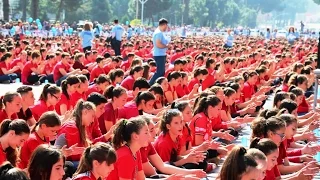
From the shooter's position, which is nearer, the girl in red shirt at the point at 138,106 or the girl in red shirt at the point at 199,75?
the girl in red shirt at the point at 138,106

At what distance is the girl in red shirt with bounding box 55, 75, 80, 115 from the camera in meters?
8.30

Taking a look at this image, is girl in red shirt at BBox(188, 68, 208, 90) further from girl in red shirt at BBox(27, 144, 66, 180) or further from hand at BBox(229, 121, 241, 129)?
girl in red shirt at BBox(27, 144, 66, 180)

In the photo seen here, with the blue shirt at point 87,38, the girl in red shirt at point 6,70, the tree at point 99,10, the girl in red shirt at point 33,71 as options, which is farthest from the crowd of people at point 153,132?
the tree at point 99,10

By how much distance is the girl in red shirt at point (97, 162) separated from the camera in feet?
14.6

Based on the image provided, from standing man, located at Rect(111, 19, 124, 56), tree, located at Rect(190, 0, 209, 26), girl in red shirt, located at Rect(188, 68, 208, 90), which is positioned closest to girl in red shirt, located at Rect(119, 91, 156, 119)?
girl in red shirt, located at Rect(188, 68, 208, 90)

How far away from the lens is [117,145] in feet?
17.2

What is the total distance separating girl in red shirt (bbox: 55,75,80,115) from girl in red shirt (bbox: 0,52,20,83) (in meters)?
6.80

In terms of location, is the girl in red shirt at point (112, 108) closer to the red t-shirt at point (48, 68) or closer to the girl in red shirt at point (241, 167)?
the girl in red shirt at point (241, 167)

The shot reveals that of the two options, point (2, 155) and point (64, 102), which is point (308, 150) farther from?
point (2, 155)

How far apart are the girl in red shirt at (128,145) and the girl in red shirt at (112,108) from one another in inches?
82.4

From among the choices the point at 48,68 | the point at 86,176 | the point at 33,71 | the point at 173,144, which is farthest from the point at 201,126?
the point at 48,68

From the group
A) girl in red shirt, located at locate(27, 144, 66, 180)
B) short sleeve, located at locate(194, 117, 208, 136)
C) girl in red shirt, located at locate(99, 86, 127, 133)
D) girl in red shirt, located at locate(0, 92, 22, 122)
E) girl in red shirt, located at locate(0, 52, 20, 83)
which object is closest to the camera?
girl in red shirt, located at locate(27, 144, 66, 180)

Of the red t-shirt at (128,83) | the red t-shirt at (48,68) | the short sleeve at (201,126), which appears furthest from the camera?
the red t-shirt at (48,68)

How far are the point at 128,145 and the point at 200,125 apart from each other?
2.02 m
